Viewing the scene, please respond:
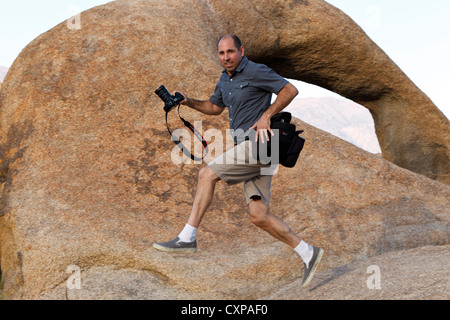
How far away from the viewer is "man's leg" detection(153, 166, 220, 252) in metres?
5.04

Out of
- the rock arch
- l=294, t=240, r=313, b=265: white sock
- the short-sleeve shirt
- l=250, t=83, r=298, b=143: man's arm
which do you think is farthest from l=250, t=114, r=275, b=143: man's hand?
the rock arch

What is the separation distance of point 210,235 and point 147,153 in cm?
185

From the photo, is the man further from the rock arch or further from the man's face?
the rock arch

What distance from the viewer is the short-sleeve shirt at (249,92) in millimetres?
4871

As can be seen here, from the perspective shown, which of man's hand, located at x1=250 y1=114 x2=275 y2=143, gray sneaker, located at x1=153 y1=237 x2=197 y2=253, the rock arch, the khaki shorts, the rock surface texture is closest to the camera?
man's hand, located at x1=250 y1=114 x2=275 y2=143

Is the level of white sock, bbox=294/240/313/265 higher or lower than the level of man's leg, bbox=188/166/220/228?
lower

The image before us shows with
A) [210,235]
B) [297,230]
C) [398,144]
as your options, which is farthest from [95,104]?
[398,144]

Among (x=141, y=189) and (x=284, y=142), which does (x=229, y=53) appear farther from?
(x=141, y=189)

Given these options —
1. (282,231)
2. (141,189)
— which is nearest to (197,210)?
(282,231)

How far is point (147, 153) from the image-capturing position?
807 centimetres

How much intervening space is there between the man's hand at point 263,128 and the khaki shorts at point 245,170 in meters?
0.15

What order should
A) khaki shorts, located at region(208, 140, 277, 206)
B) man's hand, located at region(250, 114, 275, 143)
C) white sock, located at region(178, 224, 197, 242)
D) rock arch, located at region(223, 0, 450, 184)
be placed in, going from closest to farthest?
man's hand, located at region(250, 114, 275, 143) < khaki shorts, located at region(208, 140, 277, 206) < white sock, located at region(178, 224, 197, 242) < rock arch, located at region(223, 0, 450, 184)
